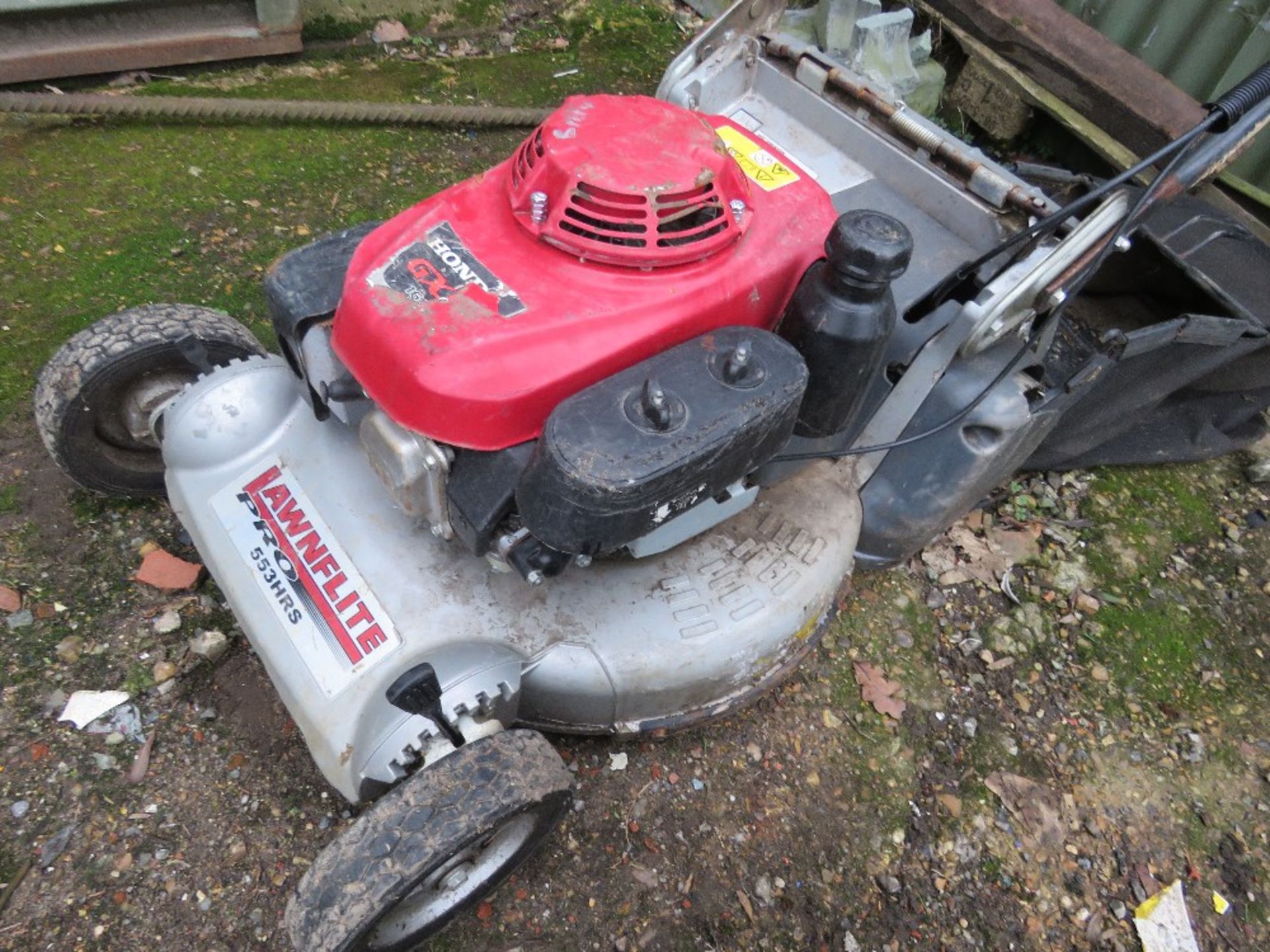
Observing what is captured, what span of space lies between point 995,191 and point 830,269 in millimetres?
601

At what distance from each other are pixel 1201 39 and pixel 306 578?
11.3 feet

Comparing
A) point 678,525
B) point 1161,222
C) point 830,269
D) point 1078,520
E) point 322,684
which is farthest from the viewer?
point 1078,520

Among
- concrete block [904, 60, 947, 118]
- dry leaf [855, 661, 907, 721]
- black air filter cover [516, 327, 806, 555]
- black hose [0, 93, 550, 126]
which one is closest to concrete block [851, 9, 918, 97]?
concrete block [904, 60, 947, 118]

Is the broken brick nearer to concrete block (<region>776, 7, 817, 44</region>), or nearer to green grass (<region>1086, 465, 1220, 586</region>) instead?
green grass (<region>1086, 465, 1220, 586</region>)

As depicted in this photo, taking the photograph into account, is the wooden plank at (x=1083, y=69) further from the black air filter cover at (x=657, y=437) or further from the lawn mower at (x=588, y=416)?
the black air filter cover at (x=657, y=437)

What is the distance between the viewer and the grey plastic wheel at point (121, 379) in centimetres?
181

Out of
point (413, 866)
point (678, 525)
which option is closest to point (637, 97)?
point (678, 525)

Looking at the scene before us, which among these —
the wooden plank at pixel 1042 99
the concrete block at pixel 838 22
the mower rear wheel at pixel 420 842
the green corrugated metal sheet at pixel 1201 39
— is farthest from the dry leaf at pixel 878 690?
the green corrugated metal sheet at pixel 1201 39

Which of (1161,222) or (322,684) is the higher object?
(1161,222)

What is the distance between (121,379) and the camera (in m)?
1.85

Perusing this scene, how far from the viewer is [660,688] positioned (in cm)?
171

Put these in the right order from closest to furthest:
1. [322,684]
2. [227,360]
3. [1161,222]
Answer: [322,684] < [227,360] < [1161,222]

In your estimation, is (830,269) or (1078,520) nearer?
(830,269)

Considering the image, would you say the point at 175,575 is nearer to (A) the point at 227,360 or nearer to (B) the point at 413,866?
(A) the point at 227,360
